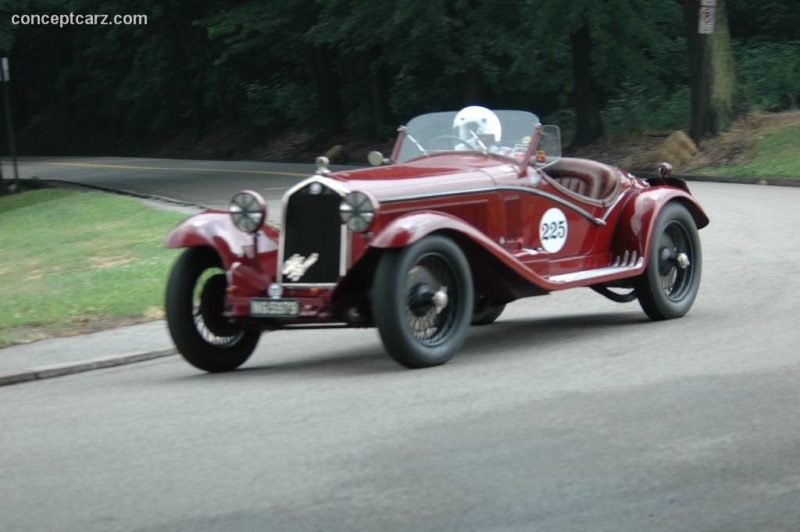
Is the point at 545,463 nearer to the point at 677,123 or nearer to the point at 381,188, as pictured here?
the point at 381,188

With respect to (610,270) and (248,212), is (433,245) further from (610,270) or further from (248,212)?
(610,270)

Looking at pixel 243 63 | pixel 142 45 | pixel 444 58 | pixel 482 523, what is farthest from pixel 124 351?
pixel 142 45

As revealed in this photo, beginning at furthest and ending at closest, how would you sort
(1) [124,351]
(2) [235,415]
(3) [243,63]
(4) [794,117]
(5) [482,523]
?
(3) [243,63] < (4) [794,117] < (1) [124,351] < (2) [235,415] < (5) [482,523]

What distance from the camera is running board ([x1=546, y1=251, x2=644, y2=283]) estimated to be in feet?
33.6

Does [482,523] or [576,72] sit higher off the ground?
[576,72]

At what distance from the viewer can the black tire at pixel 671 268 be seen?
420 inches

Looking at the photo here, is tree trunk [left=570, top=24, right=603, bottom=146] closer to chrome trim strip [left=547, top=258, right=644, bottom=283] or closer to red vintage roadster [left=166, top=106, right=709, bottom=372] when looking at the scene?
red vintage roadster [left=166, top=106, right=709, bottom=372]

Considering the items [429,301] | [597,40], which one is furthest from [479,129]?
[597,40]

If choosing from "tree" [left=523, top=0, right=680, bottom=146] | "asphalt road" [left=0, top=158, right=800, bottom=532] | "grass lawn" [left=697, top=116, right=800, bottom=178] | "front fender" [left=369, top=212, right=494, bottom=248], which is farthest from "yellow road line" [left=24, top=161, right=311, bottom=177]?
"front fender" [left=369, top=212, right=494, bottom=248]

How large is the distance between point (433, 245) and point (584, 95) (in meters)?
23.9

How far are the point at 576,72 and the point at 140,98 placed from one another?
26.2 meters

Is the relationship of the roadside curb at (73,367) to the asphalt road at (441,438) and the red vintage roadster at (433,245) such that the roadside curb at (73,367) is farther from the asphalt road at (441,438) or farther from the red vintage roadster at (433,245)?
the red vintage roadster at (433,245)

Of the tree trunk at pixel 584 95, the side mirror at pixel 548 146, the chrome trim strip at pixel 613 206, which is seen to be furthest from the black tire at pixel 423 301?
the tree trunk at pixel 584 95

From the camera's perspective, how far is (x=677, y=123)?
104ft
